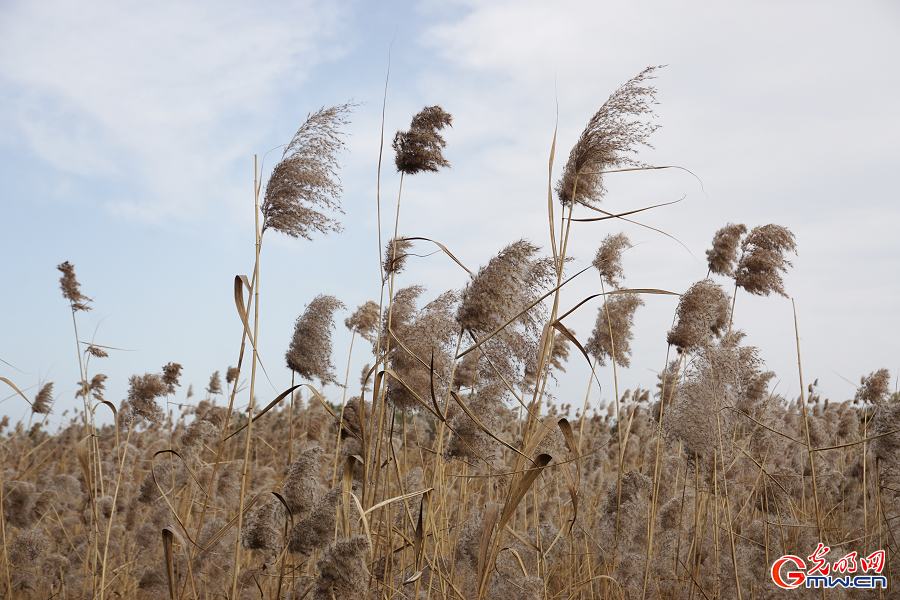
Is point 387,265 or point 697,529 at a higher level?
point 387,265

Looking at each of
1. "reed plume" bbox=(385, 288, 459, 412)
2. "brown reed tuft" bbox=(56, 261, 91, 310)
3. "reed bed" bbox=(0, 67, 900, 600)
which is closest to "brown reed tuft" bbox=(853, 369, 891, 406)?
"reed bed" bbox=(0, 67, 900, 600)

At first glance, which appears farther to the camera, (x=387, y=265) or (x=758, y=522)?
(x=758, y=522)

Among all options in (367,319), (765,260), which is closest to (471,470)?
(367,319)

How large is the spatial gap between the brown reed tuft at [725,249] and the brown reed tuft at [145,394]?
11.2 feet

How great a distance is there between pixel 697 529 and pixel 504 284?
6.27ft

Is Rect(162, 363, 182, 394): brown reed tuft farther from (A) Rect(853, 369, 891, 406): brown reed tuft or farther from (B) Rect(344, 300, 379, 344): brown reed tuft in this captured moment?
(A) Rect(853, 369, 891, 406): brown reed tuft

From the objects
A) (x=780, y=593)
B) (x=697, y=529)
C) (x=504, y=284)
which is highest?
(x=504, y=284)

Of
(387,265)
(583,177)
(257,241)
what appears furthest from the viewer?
(387,265)

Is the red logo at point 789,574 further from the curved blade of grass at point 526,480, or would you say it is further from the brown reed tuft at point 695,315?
the curved blade of grass at point 526,480

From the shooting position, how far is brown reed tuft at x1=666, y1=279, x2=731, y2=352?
3018mm

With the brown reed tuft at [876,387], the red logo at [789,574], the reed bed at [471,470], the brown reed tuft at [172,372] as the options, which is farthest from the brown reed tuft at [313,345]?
the brown reed tuft at [876,387]

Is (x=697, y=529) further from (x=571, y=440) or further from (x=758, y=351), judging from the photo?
(x=571, y=440)

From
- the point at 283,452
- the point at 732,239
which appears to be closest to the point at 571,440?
the point at 732,239

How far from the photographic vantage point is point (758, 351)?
11.8 feet
